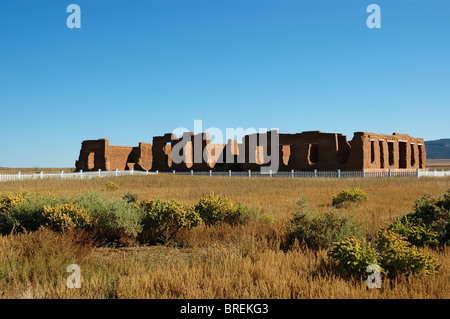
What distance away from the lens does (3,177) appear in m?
24.9

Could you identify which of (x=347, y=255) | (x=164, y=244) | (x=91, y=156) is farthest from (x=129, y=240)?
(x=91, y=156)

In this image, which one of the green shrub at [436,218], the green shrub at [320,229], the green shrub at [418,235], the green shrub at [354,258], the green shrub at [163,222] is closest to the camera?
the green shrub at [354,258]

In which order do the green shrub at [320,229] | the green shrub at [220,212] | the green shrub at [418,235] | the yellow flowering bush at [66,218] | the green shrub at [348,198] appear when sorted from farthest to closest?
the green shrub at [348,198], the green shrub at [220,212], the yellow flowering bush at [66,218], the green shrub at [320,229], the green shrub at [418,235]

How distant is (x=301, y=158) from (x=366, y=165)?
5703 millimetres

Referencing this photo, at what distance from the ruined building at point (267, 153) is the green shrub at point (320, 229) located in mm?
25535

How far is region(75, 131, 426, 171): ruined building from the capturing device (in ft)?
106

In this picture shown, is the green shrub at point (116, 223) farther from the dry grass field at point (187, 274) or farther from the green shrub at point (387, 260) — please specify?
the green shrub at point (387, 260)

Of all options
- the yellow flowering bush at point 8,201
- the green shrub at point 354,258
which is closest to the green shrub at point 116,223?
the yellow flowering bush at point 8,201

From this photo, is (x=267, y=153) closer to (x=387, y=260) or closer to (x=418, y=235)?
(x=418, y=235)

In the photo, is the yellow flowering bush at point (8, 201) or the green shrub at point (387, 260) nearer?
the green shrub at point (387, 260)

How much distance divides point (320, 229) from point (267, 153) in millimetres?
29413

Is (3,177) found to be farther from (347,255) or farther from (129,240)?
(347,255)

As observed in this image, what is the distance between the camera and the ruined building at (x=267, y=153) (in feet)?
106

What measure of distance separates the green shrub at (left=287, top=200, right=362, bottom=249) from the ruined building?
25.5 metres
